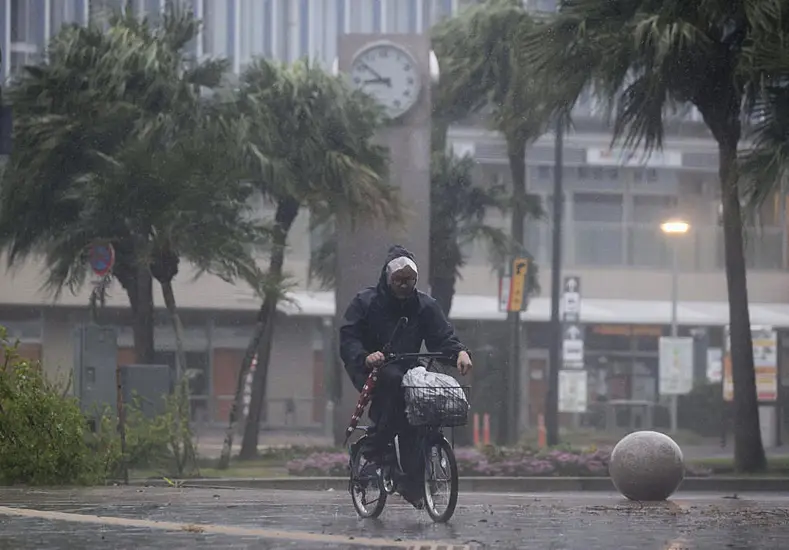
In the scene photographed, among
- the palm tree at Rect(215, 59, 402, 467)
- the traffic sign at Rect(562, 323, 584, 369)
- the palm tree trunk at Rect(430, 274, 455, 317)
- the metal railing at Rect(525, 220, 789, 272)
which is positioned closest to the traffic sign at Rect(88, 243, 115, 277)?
Answer: the palm tree at Rect(215, 59, 402, 467)

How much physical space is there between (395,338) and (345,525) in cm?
99

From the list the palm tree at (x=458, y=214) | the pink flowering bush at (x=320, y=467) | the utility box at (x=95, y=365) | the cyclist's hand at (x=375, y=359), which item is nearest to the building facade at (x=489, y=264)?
the palm tree at (x=458, y=214)

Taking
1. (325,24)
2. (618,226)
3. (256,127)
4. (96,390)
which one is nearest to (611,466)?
(96,390)

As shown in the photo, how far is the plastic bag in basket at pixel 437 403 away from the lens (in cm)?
863

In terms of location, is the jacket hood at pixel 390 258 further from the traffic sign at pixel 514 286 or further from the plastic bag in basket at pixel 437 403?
the traffic sign at pixel 514 286

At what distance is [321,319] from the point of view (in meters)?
31.5

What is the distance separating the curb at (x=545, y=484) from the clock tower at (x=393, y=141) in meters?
3.69

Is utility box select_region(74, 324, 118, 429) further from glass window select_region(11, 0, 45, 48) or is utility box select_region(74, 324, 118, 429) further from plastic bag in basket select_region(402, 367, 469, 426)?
plastic bag in basket select_region(402, 367, 469, 426)

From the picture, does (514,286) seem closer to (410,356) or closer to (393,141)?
(393,141)

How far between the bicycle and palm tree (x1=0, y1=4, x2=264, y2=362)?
1537 centimetres

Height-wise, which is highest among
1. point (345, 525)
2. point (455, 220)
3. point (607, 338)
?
point (455, 220)

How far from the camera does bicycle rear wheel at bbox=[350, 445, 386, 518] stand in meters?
9.29

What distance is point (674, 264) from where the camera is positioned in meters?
37.6

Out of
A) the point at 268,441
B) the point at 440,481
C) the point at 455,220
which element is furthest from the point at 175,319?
the point at 440,481
